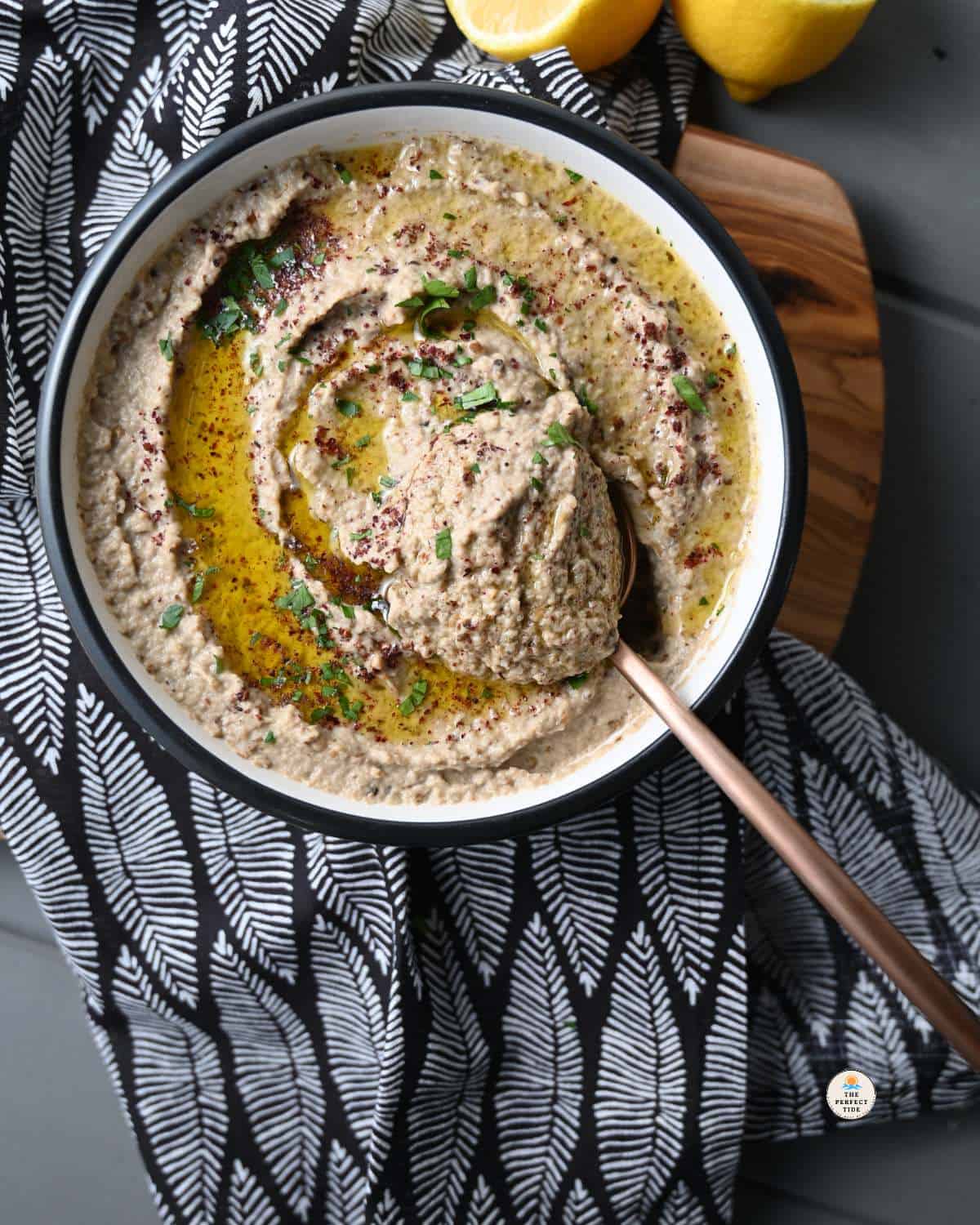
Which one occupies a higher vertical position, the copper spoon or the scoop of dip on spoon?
the scoop of dip on spoon

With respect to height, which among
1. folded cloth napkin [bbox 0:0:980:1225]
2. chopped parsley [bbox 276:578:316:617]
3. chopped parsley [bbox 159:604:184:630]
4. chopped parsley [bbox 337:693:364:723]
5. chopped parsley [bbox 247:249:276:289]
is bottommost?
folded cloth napkin [bbox 0:0:980:1225]

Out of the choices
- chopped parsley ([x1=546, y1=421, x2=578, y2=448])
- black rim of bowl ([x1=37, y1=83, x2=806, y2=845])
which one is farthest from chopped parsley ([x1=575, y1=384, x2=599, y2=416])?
black rim of bowl ([x1=37, y1=83, x2=806, y2=845])

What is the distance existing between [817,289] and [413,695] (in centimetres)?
134

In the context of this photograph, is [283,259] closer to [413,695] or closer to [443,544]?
[443,544]

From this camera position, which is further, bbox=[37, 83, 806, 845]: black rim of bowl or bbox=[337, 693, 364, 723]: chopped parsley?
bbox=[337, 693, 364, 723]: chopped parsley

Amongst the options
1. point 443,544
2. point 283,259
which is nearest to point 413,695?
point 443,544

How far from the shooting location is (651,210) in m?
2.13

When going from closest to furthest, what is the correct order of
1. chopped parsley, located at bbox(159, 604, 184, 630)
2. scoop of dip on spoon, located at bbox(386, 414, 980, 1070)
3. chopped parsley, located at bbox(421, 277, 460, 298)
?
1. scoop of dip on spoon, located at bbox(386, 414, 980, 1070)
2. chopped parsley, located at bbox(421, 277, 460, 298)
3. chopped parsley, located at bbox(159, 604, 184, 630)

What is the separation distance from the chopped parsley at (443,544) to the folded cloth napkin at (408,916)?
0.84 meters

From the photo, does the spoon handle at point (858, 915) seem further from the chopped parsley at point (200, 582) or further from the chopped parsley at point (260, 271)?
the chopped parsley at point (260, 271)

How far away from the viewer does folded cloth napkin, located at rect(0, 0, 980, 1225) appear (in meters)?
2.42

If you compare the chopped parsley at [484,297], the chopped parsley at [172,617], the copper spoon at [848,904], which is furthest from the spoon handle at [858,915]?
the chopped parsley at [172,617]

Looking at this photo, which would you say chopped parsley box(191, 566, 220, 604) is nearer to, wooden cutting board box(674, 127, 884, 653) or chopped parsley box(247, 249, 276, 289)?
chopped parsley box(247, 249, 276, 289)

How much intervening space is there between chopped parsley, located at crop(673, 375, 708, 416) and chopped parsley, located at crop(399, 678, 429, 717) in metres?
0.78
